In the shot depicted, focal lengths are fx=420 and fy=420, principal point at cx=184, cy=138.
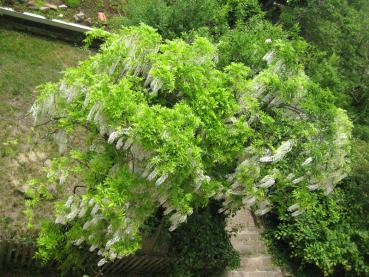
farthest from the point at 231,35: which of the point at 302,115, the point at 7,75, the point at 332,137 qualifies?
the point at 7,75

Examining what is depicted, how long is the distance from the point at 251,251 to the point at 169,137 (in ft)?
19.8

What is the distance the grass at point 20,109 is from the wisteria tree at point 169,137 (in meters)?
1.93

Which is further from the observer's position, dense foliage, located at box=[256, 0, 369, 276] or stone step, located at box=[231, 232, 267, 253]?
stone step, located at box=[231, 232, 267, 253]

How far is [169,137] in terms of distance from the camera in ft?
17.4

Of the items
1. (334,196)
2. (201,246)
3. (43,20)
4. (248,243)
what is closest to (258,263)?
(248,243)

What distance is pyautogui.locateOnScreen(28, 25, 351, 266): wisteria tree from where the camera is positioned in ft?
18.2

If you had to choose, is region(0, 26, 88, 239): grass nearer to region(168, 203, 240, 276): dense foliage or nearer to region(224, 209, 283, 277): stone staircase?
region(168, 203, 240, 276): dense foliage

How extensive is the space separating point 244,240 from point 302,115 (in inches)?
151

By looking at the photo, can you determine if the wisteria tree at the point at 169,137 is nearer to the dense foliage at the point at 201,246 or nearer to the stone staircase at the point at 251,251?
the dense foliage at the point at 201,246

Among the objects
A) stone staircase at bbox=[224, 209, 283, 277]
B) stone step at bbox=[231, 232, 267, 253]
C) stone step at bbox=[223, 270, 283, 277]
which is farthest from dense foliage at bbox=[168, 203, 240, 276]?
stone step at bbox=[231, 232, 267, 253]

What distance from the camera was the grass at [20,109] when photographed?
8.43 metres

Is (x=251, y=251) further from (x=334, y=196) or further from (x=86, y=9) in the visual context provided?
(x=86, y=9)

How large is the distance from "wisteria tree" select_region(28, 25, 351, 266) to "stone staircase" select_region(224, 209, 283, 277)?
9.15 feet

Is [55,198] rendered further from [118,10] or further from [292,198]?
[118,10]
